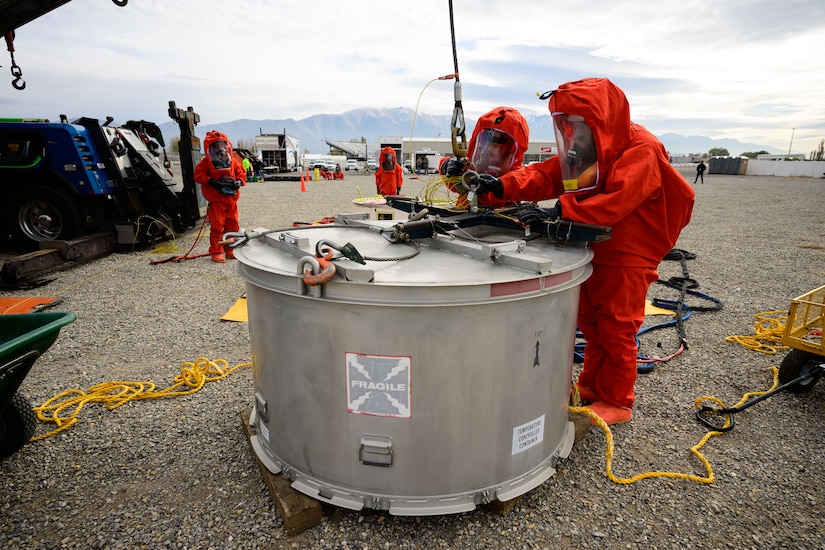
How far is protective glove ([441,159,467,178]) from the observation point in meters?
3.32

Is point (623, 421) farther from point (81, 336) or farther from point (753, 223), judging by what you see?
point (753, 223)

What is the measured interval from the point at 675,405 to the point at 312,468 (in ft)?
8.53

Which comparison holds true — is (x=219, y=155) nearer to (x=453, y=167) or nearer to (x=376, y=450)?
(x=453, y=167)

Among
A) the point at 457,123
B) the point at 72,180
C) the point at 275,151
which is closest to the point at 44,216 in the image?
the point at 72,180

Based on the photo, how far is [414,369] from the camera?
1905 millimetres

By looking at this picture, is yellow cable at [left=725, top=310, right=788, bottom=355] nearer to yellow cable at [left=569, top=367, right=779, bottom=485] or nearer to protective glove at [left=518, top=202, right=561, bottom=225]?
yellow cable at [left=569, top=367, right=779, bottom=485]

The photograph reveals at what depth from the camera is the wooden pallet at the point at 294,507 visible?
212 centimetres

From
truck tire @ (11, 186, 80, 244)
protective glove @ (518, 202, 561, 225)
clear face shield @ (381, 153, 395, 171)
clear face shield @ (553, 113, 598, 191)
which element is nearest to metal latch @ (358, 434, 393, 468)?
protective glove @ (518, 202, 561, 225)


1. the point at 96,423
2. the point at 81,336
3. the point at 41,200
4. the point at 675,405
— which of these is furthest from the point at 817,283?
the point at 41,200

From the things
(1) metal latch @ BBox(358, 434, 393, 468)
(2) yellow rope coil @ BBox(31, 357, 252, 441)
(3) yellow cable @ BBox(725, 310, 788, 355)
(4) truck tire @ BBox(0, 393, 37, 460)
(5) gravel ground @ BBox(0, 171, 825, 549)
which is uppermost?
(1) metal latch @ BBox(358, 434, 393, 468)

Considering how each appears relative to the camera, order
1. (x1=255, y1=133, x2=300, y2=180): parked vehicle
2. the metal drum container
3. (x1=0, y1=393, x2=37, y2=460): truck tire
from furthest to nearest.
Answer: (x1=255, y1=133, x2=300, y2=180): parked vehicle
(x1=0, y1=393, x2=37, y2=460): truck tire
the metal drum container

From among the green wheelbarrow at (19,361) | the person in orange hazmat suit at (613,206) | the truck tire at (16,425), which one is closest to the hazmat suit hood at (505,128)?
the person in orange hazmat suit at (613,206)

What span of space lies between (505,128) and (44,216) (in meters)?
7.24

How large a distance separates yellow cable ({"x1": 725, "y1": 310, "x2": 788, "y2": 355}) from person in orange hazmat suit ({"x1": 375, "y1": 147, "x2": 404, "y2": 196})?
9.02 metres
